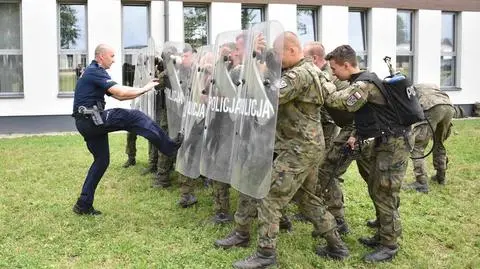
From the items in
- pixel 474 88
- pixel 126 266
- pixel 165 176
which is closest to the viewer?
pixel 126 266

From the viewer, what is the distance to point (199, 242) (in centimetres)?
498

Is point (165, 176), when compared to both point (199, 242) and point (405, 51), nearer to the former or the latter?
point (199, 242)

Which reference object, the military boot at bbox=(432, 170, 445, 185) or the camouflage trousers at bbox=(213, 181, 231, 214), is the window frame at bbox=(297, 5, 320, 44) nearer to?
the military boot at bbox=(432, 170, 445, 185)

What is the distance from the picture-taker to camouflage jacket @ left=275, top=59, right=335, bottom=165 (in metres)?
4.04

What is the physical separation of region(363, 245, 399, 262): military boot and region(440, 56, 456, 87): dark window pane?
14.5 m

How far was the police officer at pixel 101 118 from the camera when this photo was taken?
5457 millimetres

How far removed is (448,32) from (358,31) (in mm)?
3450

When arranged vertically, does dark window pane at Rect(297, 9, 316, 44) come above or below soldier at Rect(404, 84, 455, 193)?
above

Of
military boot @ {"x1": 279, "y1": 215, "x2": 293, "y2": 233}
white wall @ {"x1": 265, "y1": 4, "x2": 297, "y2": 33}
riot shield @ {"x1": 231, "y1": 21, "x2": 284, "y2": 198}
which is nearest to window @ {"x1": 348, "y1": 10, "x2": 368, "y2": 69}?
white wall @ {"x1": 265, "y1": 4, "x2": 297, "y2": 33}

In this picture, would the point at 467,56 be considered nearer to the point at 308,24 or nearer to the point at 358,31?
the point at 358,31

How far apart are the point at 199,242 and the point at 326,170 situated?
→ 139 cm

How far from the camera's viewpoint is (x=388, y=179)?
14.6 ft

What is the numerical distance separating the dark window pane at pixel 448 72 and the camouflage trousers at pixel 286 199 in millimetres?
14824

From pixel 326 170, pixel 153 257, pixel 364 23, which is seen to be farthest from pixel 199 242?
pixel 364 23
